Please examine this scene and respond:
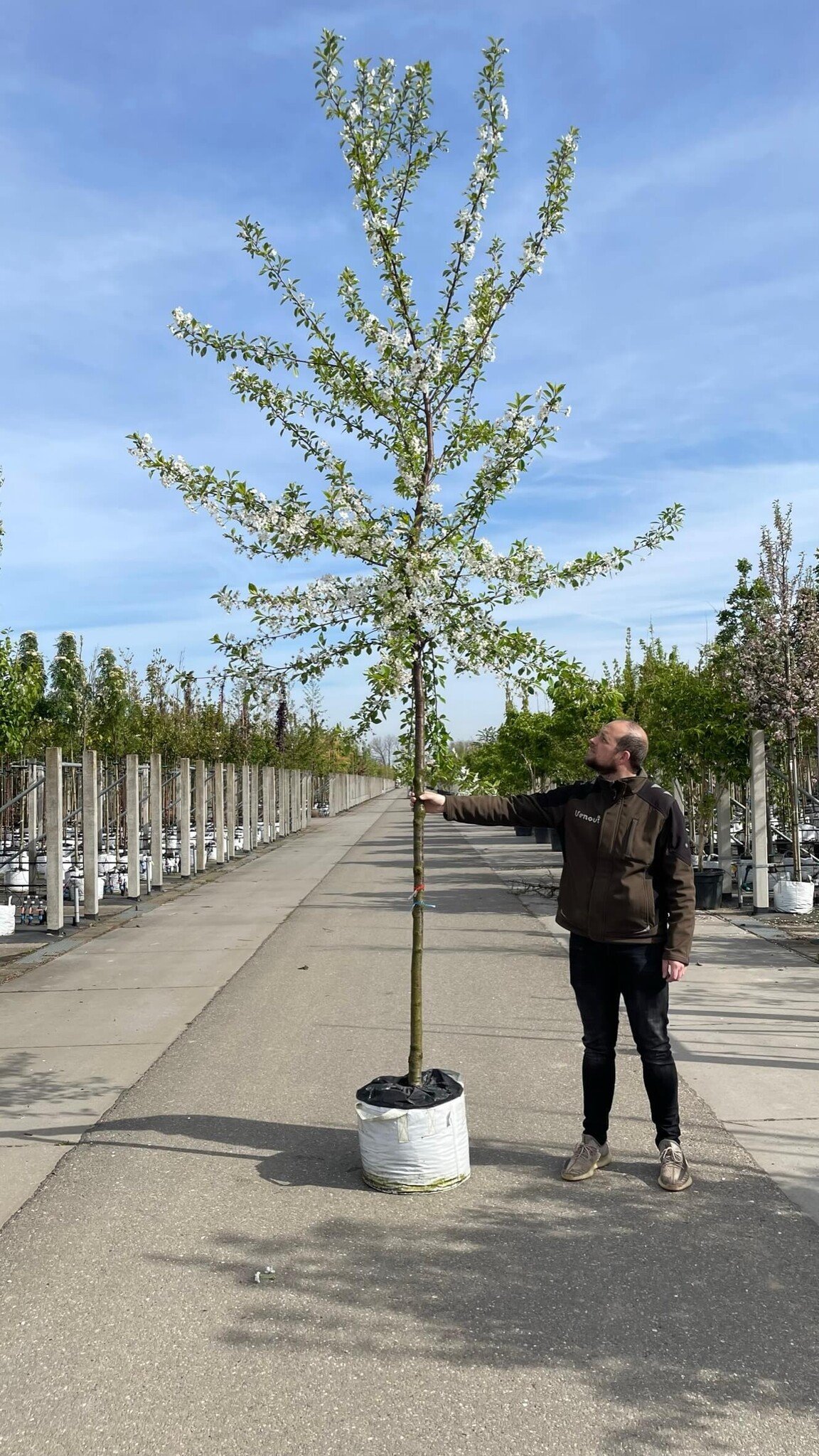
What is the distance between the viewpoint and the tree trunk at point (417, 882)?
5.35 m

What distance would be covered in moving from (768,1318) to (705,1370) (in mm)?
427

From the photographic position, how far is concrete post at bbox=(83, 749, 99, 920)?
14641 mm

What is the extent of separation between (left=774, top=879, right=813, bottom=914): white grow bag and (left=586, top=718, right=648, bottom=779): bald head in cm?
1019

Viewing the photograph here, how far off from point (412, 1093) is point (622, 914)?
1.19 meters

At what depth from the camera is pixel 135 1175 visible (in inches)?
206

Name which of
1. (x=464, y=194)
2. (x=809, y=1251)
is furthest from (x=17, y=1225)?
(x=464, y=194)

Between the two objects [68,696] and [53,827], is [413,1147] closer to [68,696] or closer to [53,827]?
[53,827]

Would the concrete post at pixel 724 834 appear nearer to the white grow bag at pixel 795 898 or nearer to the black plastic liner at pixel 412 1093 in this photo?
the white grow bag at pixel 795 898

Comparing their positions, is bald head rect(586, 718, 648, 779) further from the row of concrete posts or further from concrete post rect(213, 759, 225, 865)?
concrete post rect(213, 759, 225, 865)

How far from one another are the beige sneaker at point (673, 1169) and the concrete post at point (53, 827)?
9452 mm

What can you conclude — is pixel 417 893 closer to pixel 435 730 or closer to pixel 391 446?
pixel 435 730

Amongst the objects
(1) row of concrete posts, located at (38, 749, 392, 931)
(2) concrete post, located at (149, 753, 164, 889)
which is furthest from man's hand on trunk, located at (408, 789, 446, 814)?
(2) concrete post, located at (149, 753, 164, 889)

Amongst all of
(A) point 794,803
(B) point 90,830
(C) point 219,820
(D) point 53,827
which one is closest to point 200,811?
(C) point 219,820

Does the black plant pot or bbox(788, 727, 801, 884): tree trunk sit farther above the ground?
bbox(788, 727, 801, 884): tree trunk
